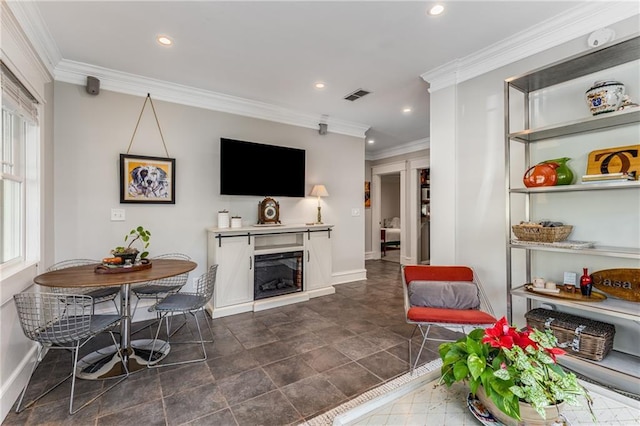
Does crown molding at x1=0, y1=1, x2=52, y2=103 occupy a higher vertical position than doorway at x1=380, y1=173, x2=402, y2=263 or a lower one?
higher

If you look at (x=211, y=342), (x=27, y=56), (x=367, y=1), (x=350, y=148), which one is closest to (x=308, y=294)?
(x=211, y=342)

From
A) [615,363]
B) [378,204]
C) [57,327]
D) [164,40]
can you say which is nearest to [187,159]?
[164,40]

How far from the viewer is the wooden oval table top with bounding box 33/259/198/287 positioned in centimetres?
200

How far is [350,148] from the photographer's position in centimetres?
515

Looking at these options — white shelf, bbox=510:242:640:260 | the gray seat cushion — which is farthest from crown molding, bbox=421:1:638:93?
the gray seat cushion

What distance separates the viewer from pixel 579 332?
1.95 meters

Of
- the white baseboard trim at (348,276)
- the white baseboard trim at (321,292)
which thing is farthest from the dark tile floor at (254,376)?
the white baseboard trim at (348,276)

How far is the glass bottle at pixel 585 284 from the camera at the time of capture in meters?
2.01

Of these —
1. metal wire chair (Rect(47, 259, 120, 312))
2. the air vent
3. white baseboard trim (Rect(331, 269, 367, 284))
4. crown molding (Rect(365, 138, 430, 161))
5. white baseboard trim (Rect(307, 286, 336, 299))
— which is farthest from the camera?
crown molding (Rect(365, 138, 430, 161))

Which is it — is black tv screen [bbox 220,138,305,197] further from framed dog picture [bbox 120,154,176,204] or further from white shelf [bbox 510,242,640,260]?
white shelf [bbox 510,242,640,260]

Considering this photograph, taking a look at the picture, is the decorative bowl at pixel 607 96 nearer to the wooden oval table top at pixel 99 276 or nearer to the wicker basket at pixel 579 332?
the wicker basket at pixel 579 332

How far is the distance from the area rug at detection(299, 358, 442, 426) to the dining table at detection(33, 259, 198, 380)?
153cm

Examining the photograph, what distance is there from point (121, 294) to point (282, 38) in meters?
2.59

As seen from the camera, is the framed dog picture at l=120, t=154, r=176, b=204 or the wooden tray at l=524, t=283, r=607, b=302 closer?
the wooden tray at l=524, t=283, r=607, b=302
